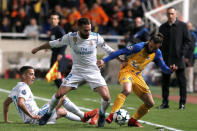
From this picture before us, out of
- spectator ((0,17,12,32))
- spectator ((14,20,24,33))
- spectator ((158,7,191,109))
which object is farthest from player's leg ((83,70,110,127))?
spectator ((0,17,12,32))

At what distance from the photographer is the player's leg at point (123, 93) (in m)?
10.5

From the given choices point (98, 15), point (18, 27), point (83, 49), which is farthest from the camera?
point (18, 27)

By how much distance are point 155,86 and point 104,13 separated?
413 cm

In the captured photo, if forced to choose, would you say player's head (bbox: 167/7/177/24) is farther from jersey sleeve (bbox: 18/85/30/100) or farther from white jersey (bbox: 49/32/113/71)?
jersey sleeve (bbox: 18/85/30/100)

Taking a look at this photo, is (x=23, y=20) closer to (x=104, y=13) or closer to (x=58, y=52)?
(x=104, y=13)

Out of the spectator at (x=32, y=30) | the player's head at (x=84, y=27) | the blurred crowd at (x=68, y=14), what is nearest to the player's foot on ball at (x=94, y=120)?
the player's head at (x=84, y=27)

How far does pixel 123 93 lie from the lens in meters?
10.6

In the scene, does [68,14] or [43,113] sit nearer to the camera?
[43,113]

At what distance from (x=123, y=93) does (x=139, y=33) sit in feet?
24.6

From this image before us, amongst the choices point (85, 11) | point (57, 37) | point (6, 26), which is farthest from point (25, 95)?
point (6, 26)

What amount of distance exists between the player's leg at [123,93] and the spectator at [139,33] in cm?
694

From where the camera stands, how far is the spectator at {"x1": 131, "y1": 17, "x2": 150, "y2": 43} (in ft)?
58.5

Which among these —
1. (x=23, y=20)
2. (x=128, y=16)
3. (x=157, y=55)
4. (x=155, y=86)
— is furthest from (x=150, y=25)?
(x=157, y=55)

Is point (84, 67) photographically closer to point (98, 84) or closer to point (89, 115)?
point (98, 84)
